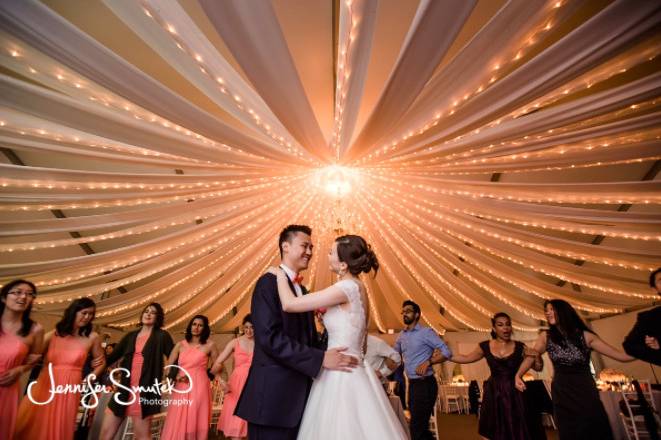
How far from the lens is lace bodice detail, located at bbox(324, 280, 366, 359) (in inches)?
65.6

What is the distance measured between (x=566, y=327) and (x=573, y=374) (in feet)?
1.25

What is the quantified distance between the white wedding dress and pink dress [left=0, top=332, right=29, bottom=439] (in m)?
2.38

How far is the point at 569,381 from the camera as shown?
2.75m

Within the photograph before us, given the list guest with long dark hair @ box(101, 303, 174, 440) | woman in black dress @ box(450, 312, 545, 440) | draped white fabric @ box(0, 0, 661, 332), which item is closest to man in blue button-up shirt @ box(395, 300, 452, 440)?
woman in black dress @ box(450, 312, 545, 440)

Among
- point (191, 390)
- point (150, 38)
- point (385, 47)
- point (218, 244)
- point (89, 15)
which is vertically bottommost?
point (191, 390)

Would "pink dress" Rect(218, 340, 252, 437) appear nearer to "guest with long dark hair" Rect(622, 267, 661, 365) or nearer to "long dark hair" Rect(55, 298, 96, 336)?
"long dark hair" Rect(55, 298, 96, 336)

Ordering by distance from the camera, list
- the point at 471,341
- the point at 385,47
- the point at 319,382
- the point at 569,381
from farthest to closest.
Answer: the point at 471,341, the point at 385,47, the point at 569,381, the point at 319,382

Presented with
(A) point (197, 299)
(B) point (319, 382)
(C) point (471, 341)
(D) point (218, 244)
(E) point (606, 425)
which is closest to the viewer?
(B) point (319, 382)

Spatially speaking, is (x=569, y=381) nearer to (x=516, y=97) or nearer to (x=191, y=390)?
(x=516, y=97)

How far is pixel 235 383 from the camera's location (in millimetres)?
4277

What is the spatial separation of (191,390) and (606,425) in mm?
3787

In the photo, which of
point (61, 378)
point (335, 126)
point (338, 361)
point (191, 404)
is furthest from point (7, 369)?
point (335, 126)

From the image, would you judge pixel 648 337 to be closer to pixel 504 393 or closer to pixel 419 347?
pixel 504 393

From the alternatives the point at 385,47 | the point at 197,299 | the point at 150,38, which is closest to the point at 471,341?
the point at 197,299
